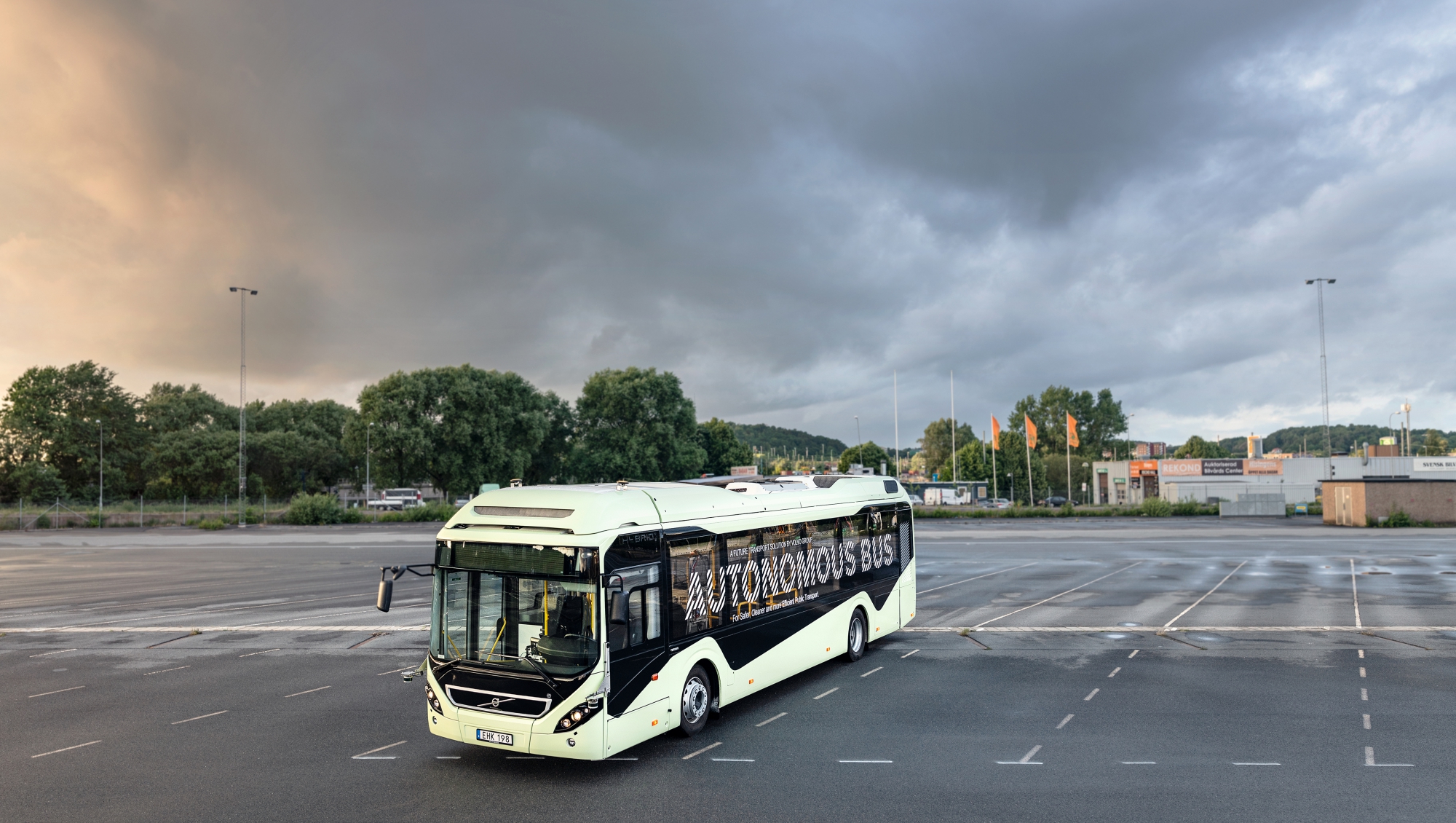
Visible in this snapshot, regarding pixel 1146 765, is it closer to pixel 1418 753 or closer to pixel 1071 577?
pixel 1418 753

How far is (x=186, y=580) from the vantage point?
25906 mm

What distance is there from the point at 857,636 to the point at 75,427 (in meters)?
94.4

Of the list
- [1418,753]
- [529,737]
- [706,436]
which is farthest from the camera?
[706,436]

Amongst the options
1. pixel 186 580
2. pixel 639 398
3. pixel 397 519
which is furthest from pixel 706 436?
pixel 186 580

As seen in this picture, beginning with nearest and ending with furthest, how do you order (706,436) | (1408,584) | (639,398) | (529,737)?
1. (529,737)
2. (1408,584)
3. (639,398)
4. (706,436)

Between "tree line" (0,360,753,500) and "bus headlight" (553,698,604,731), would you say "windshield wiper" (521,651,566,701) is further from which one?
"tree line" (0,360,753,500)

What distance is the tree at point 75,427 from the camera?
3039 inches

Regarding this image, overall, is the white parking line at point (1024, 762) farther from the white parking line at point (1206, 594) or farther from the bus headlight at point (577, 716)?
the white parking line at point (1206, 594)

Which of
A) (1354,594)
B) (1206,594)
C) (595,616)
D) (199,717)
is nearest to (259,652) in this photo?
(199,717)

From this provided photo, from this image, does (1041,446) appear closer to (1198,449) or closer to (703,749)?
(1198,449)

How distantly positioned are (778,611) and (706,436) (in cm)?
9118

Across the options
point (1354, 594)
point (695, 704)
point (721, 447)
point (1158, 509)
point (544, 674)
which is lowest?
point (1158, 509)

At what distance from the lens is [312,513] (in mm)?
53781

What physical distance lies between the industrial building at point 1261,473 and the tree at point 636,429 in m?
42.2
